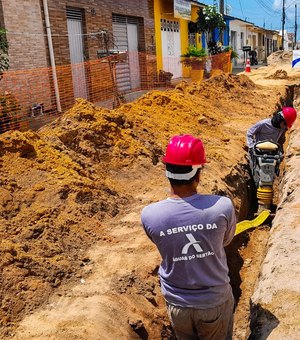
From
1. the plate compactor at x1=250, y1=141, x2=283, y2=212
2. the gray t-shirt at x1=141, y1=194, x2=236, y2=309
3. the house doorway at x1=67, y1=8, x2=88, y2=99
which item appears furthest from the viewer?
the house doorway at x1=67, y1=8, x2=88, y2=99

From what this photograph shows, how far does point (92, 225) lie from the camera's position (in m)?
5.30

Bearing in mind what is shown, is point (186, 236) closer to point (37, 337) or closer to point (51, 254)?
point (37, 337)

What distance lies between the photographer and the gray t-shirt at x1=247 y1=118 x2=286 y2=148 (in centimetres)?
739

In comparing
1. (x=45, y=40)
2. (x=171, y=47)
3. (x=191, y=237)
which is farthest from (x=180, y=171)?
(x=171, y=47)

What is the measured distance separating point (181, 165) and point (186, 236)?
0.44m

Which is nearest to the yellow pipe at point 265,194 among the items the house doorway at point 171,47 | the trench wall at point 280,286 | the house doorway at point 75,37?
the trench wall at point 280,286

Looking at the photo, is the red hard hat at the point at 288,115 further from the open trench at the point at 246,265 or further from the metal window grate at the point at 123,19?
the metal window grate at the point at 123,19

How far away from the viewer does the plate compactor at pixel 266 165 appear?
692 cm

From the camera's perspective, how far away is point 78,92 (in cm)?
1226

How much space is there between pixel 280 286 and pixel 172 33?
67.4 feet

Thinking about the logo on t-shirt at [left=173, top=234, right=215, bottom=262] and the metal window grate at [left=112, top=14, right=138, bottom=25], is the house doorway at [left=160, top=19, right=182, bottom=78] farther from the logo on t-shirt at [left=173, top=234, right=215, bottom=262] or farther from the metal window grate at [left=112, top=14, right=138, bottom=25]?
the logo on t-shirt at [left=173, top=234, right=215, bottom=262]

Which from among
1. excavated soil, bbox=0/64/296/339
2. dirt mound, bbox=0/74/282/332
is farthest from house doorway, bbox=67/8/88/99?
excavated soil, bbox=0/64/296/339

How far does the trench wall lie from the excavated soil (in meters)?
0.78

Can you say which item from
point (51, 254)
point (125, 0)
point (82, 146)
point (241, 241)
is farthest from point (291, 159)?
point (125, 0)
